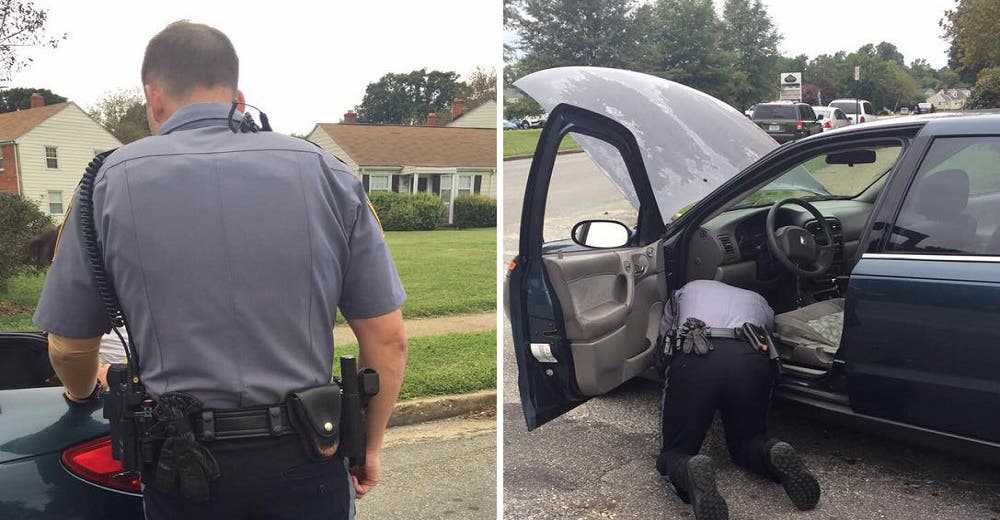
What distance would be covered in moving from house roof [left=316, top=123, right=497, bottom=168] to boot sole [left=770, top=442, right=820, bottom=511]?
3238cm

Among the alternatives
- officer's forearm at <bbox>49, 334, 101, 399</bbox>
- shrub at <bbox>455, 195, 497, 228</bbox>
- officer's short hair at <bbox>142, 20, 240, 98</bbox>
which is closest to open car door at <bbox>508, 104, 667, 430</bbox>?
officer's short hair at <bbox>142, 20, 240, 98</bbox>

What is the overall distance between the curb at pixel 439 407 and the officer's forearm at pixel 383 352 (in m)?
3.39

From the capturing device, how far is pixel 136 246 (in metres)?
1.67

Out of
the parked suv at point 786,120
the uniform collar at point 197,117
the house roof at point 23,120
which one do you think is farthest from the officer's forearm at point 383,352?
the parked suv at point 786,120

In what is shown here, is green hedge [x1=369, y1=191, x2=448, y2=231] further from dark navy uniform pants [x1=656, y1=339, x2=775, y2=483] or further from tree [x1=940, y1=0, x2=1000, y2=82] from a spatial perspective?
dark navy uniform pants [x1=656, y1=339, x2=775, y2=483]

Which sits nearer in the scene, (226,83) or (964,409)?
(226,83)

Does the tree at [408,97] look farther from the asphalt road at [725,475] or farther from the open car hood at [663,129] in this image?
the asphalt road at [725,475]

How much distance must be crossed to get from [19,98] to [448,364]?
348 inches

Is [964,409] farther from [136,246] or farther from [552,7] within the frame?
[552,7]

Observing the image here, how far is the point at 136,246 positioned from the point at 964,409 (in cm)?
290

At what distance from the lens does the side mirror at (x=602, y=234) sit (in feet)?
13.3

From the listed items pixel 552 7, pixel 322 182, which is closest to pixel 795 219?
pixel 322 182

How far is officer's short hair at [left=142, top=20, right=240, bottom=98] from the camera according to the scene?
1864mm

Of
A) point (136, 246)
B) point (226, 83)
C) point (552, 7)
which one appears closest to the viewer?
point (136, 246)
